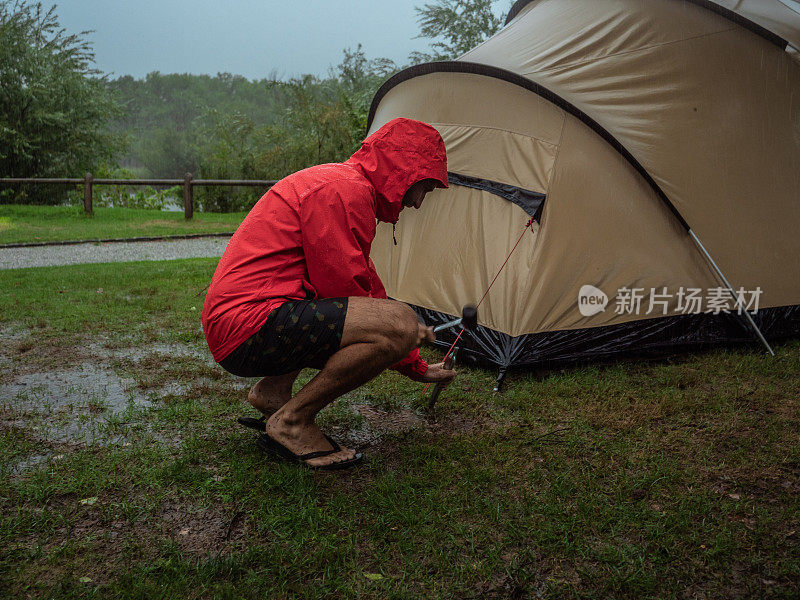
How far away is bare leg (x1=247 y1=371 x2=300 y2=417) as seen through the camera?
3.05m

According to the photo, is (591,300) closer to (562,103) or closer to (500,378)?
(500,378)

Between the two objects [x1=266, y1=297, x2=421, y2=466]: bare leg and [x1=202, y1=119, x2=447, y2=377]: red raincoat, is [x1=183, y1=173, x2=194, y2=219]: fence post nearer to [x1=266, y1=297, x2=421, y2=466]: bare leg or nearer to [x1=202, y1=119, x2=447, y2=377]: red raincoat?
[x1=202, y1=119, x2=447, y2=377]: red raincoat

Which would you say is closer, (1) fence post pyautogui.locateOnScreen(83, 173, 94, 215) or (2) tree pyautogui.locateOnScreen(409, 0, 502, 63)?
(1) fence post pyautogui.locateOnScreen(83, 173, 94, 215)

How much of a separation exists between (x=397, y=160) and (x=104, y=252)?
7503 mm

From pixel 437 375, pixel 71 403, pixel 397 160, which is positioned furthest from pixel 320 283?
pixel 71 403

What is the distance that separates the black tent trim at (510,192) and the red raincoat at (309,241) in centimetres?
147

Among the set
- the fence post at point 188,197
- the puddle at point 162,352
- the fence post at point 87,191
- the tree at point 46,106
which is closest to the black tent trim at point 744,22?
the puddle at point 162,352

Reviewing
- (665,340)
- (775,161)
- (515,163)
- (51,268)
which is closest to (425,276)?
(515,163)

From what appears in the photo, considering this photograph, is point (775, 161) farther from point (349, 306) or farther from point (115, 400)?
point (115, 400)

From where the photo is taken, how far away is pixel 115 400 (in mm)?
3648

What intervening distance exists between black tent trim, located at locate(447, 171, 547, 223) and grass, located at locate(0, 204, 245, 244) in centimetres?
781

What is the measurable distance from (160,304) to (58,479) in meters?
3.26

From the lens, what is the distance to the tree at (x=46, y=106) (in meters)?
16.1

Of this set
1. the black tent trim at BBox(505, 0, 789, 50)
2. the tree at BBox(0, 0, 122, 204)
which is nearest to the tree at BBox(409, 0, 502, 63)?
the tree at BBox(0, 0, 122, 204)
